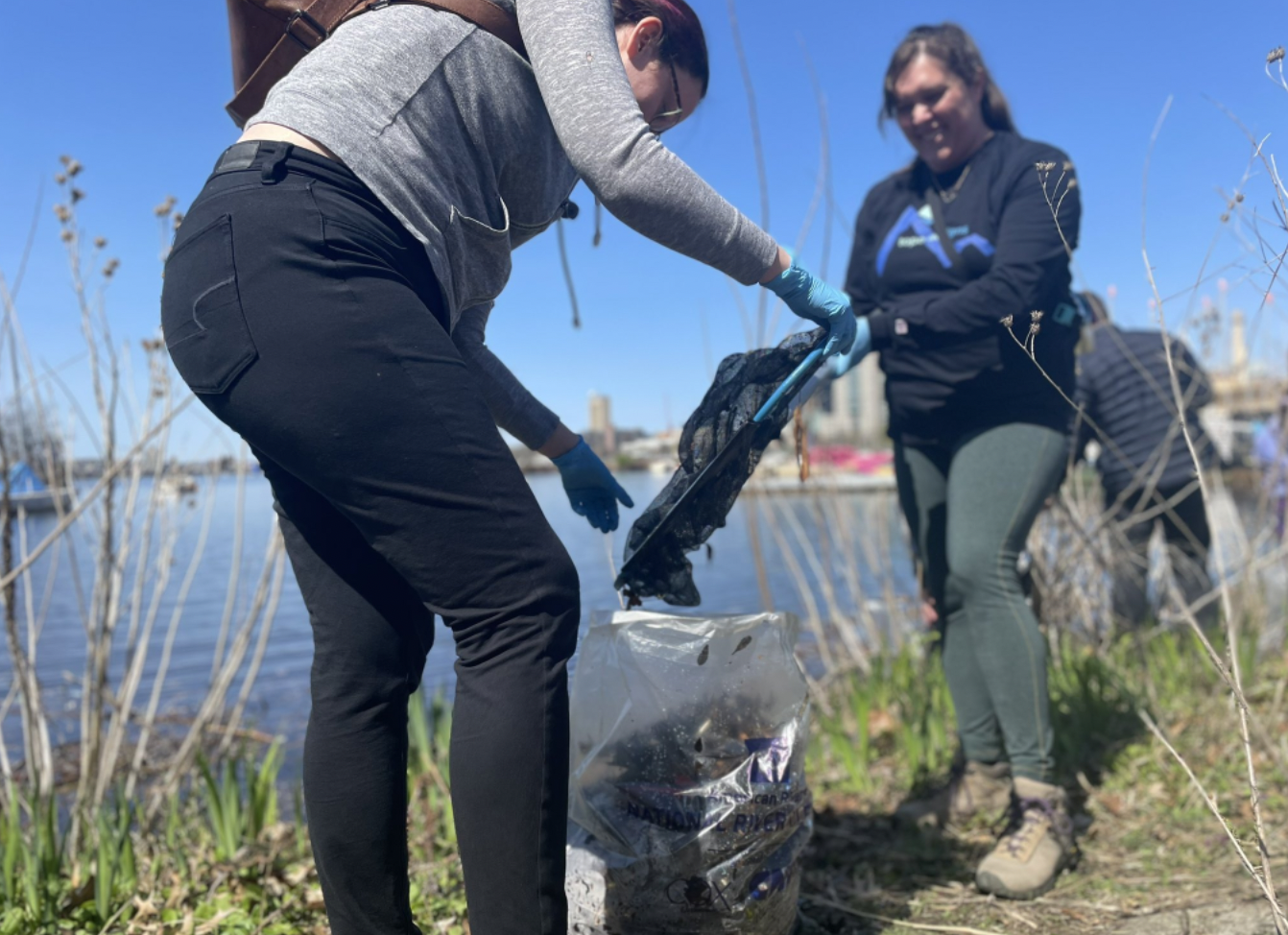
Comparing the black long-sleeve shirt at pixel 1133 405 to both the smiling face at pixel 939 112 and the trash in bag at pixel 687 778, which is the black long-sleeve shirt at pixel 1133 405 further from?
the trash in bag at pixel 687 778

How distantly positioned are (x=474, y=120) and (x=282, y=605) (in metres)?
6.71

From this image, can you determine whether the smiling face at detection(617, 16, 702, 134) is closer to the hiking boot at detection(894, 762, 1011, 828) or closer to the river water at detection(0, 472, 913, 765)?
the river water at detection(0, 472, 913, 765)

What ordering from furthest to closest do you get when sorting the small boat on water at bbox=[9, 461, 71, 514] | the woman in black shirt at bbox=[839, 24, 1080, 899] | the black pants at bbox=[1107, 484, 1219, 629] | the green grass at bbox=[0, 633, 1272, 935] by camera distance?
the black pants at bbox=[1107, 484, 1219, 629] → the small boat on water at bbox=[9, 461, 71, 514] → the woman in black shirt at bbox=[839, 24, 1080, 899] → the green grass at bbox=[0, 633, 1272, 935]

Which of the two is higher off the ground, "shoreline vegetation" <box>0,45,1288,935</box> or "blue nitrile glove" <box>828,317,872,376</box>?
"blue nitrile glove" <box>828,317,872,376</box>

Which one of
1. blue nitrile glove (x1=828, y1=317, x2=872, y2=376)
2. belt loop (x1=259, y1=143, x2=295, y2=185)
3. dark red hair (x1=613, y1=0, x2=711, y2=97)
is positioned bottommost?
blue nitrile glove (x1=828, y1=317, x2=872, y2=376)

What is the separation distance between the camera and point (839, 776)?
2.81 metres

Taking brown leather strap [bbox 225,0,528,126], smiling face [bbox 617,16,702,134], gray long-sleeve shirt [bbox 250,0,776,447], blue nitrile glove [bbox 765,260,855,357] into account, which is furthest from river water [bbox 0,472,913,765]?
brown leather strap [bbox 225,0,528,126]

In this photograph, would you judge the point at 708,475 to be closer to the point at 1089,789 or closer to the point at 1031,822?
the point at 1031,822

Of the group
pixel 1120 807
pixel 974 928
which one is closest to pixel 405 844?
pixel 974 928

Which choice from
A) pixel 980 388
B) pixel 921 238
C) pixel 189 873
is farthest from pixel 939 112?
pixel 189 873

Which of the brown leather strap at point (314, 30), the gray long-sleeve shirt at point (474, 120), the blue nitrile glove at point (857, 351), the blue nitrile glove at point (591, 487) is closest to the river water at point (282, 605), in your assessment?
the blue nitrile glove at point (591, 487)

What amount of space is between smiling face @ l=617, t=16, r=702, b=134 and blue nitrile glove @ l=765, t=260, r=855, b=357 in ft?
0.96

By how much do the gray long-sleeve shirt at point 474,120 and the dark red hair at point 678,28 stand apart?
0.18m

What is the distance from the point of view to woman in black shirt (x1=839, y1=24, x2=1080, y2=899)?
1.97 metres
